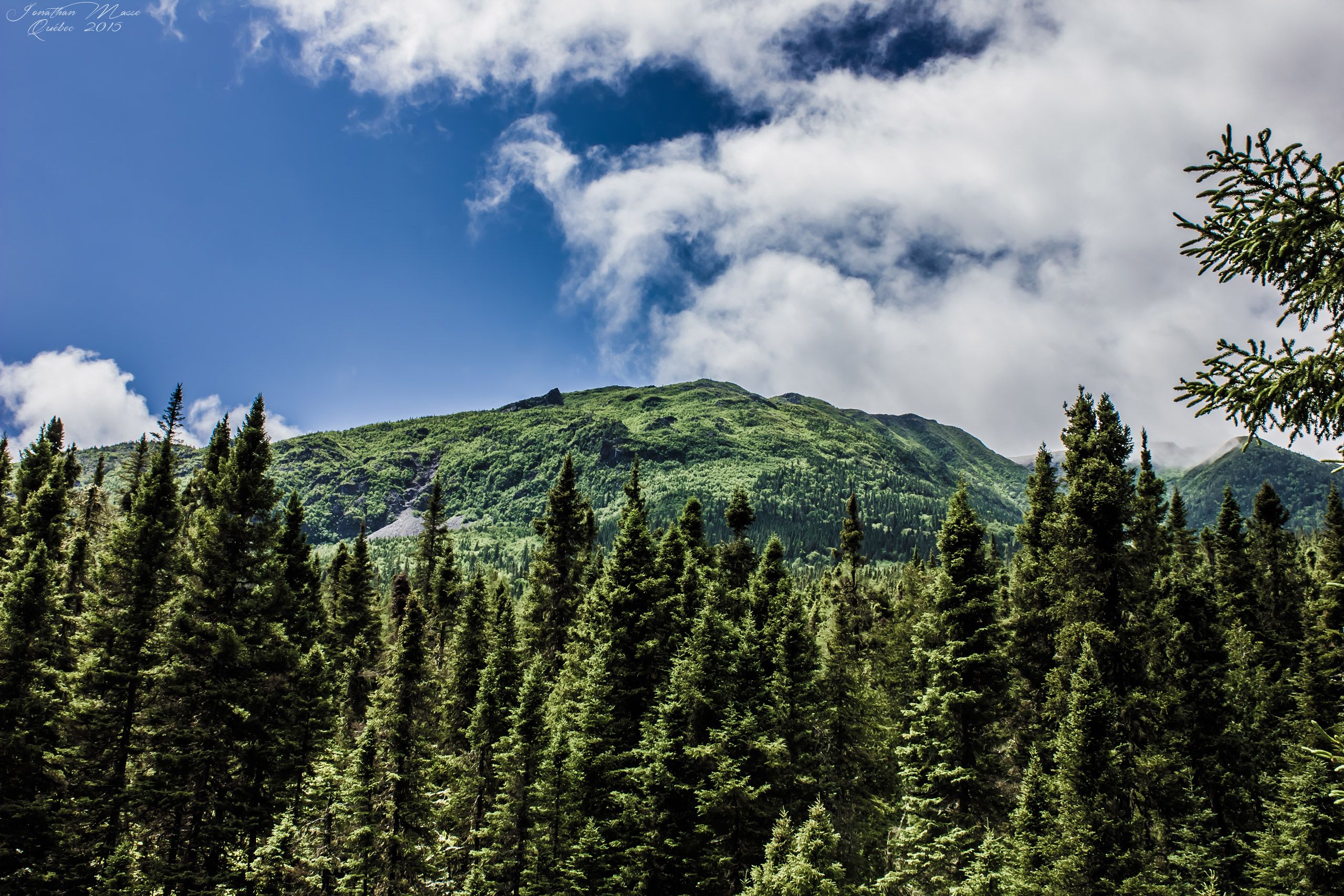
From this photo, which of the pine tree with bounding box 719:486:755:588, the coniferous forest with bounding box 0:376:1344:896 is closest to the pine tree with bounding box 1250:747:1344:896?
the coniferous forest with bounding box 0:376:1344:896

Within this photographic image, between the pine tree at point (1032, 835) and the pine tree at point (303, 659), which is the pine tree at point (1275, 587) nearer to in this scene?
the pine tree at point (1032, 835)

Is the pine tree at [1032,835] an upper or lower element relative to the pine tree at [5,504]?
lower

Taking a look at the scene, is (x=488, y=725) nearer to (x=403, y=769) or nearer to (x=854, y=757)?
(x=403, y=769)

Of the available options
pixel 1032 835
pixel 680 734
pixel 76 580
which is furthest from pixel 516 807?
pixel 76 580

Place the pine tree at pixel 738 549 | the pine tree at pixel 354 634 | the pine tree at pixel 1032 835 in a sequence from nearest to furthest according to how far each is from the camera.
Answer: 1. the pine tree at pixel 1032 835
2. the pine tree at pixel 354 634
3. the pine tree at pixel 738 549

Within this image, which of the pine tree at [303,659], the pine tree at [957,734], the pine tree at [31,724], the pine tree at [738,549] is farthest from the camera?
the pine tree at [738,549]

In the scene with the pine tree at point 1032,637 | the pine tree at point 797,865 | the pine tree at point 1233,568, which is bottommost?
the pine tree at point 797,865

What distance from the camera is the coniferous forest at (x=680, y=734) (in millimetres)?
24047

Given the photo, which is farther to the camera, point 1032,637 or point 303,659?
point 303,659

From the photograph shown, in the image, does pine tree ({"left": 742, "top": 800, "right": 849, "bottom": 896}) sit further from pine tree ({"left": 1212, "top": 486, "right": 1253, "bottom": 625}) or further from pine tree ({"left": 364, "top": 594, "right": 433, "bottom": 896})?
pine tree ({"left": 1212, "top": 486, "right": 1253, "bottom": 625})

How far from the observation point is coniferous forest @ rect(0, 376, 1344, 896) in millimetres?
24047

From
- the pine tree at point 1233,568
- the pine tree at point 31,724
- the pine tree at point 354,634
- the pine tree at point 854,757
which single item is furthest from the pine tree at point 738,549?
the pine tree at point 31,724

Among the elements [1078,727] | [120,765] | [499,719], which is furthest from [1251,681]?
[120,765]

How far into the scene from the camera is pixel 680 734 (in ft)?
101
